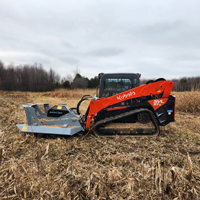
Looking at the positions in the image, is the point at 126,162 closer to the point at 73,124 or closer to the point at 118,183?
the point at 118,183

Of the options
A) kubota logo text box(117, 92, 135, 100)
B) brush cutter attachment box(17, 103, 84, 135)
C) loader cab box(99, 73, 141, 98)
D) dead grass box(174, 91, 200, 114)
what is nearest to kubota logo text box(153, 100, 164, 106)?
kubota logo text box(117, 92, 135, 100)

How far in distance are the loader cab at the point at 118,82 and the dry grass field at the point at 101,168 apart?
160 centimetres

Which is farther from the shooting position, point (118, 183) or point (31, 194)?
point (118, 183)

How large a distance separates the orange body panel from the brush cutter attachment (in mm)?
480

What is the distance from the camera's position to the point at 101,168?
8.96 ft

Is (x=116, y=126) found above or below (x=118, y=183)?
above

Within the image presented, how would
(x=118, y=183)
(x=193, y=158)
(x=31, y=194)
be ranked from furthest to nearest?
(x=193, y=158) < (x=118, y=183) < (x=31, y=194)

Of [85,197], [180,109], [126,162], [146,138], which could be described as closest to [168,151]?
[146,138]

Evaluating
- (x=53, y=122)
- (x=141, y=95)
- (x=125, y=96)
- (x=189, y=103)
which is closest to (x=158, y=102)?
(x=141, y=95)

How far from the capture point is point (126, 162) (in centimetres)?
297

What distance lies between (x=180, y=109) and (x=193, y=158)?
6781 mm

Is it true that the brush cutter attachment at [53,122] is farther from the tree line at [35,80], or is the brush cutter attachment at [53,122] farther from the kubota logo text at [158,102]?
the tree line at [35,80]

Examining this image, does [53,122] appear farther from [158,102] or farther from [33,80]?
[33,80]

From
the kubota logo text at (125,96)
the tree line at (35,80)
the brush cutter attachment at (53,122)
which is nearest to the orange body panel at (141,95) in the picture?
the kubota logo text at (125,96)
